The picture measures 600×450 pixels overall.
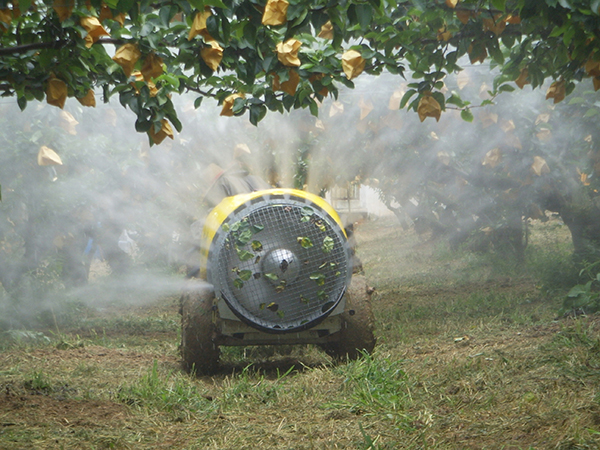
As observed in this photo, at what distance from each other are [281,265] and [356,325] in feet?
2.40

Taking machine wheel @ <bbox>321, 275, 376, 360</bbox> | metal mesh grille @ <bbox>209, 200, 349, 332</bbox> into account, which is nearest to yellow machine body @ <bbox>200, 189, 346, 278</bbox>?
metal mesh grille @ <bbox>209, 200, 349, 332</bbox>

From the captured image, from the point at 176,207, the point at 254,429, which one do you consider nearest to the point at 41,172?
the point at 176,207

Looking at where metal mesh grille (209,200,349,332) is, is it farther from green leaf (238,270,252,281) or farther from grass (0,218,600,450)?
grass (0,218,600,450)

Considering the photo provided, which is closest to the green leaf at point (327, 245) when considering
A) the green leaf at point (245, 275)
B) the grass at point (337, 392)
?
the green leaf at point (245, 275)

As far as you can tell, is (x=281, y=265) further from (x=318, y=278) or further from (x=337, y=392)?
(x=337, y=392)

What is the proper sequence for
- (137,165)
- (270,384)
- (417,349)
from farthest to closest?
1. (137,165)
2. (417,349)
3. (270,384)

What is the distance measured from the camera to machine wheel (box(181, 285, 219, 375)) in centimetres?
443

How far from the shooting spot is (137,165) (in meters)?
10.6

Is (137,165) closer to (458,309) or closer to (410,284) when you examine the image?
(410,284)

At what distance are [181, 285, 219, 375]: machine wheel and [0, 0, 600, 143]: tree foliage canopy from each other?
1.36 m

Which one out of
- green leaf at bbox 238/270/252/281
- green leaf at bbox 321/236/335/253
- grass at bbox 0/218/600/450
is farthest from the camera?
green leaf at bbox 321/236/335/253

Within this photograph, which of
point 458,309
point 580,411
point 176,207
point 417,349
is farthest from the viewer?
point 176,207

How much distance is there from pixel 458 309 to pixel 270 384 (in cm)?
334

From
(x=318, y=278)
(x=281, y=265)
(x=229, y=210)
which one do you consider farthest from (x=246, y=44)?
(x=318, y=278)
